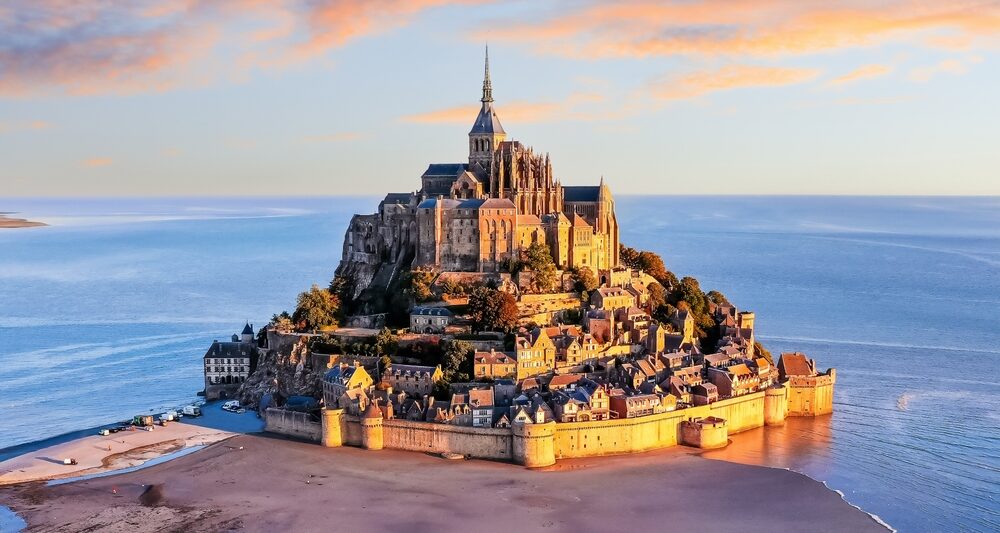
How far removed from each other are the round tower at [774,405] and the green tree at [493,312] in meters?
15.7

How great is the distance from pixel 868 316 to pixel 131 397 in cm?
6744

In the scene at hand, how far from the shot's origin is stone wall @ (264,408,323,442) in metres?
50.6

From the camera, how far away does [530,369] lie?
5216cm

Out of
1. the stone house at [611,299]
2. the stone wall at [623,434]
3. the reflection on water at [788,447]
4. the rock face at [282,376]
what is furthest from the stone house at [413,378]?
the reflection on water at [788,447]

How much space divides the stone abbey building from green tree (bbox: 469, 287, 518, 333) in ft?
22.1

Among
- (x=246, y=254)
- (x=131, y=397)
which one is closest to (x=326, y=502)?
(x=131, y=397)

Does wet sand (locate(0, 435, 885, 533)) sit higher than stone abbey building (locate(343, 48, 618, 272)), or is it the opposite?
stone abbey building (locate(343, 48, 618, 272))

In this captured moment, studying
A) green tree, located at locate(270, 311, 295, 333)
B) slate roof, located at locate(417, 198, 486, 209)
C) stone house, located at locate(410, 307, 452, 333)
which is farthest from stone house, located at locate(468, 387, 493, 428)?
slate roof, located at locate(417, 198, 486, 209)

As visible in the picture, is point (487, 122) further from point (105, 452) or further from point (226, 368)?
point (105, 452)

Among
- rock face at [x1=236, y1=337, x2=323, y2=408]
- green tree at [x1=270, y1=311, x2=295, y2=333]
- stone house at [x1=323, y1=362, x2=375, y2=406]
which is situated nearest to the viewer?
stone house at [x1=323, y1=362, x2=375, y2=406]

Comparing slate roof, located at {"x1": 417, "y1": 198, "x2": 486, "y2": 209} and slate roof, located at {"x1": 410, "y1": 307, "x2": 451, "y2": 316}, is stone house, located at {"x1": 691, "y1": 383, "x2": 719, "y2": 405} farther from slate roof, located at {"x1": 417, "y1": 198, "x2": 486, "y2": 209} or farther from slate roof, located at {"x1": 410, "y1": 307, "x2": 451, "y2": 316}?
slate roof, located at {"x1": 417, "y1": 198, "x2": 486, "y2": 209}

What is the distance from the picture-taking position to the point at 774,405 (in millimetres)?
53688

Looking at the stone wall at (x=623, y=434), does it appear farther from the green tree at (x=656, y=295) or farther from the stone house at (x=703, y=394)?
the green tree at (x=656, y=295)

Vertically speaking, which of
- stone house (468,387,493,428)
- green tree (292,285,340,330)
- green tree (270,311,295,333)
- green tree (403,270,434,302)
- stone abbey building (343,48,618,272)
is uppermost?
stone abbey building (343,48,618,272)
